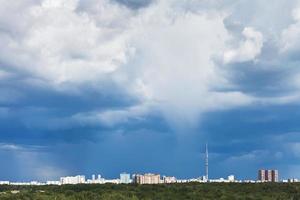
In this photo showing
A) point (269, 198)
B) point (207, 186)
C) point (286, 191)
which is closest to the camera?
point (269, 198)

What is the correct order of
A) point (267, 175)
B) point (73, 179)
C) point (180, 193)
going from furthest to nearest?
point (73, 179)
point (267, 175)
point (180, 193)

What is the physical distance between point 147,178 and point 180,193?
41.2 meters

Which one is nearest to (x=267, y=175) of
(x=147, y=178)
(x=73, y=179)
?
(x=147, y=178)

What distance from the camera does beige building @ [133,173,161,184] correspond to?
154375 mm

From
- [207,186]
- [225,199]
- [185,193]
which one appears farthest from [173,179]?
[225,199]

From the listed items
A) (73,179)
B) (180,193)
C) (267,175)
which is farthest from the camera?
(73,179)

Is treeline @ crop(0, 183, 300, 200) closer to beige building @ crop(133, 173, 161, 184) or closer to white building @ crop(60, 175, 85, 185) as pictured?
beige building @ crop(133, 173, 161, 184)

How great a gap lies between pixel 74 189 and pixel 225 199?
41787 mm

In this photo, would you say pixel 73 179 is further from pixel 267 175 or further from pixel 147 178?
pixel 267 175

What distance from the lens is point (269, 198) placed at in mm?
103250

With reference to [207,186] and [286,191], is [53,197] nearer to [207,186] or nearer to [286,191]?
[207,186]

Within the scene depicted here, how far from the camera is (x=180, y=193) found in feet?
382

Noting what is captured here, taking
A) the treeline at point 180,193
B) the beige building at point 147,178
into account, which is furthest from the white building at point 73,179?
the treeline at point 180,193

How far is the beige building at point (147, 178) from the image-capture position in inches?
6078
